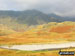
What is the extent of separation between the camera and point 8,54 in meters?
59.8

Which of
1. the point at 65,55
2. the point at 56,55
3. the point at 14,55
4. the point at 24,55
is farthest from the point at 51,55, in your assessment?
the point at 65,55

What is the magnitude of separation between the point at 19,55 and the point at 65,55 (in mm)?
24803

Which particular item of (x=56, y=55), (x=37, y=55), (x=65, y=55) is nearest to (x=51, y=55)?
(x=56, y=55)

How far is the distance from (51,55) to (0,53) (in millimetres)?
21208

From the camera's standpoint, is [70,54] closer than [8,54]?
Yes

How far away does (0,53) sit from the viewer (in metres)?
61.1

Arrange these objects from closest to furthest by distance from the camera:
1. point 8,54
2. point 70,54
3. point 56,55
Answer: point 70,54
point 56,55
point 8,54

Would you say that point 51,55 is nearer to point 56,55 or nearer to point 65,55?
point 56,55

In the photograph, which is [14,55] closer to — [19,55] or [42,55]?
[19,55]

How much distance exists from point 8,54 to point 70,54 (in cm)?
3058

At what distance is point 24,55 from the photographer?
57469 millimetres

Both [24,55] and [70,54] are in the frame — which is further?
[24,55]

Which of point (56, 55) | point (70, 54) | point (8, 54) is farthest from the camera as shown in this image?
point (8, 54)

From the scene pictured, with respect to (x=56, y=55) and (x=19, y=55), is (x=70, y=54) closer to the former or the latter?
(x=56, y=55)
